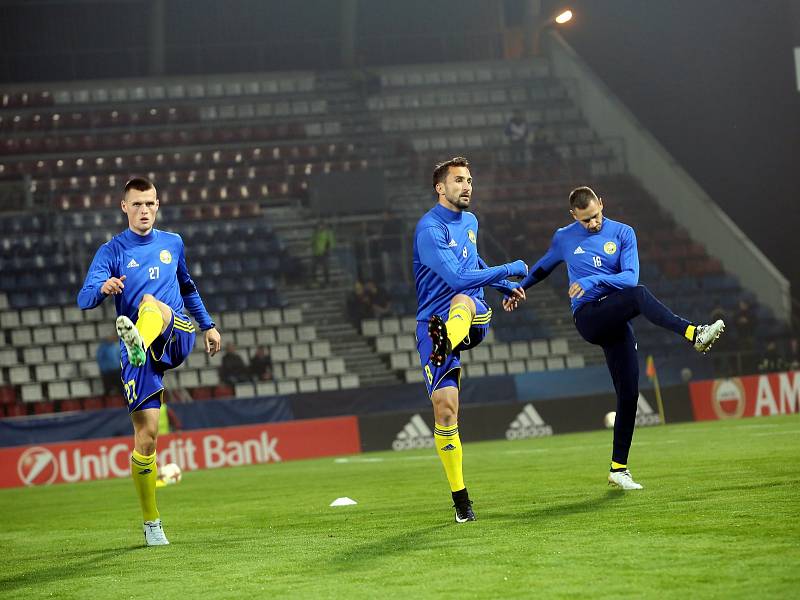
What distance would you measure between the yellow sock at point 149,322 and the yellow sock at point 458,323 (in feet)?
6.15

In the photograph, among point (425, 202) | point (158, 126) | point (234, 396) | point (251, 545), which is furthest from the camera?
point (158, 126)

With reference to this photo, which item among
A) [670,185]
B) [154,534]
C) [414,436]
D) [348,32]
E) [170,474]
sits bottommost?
[414,436]

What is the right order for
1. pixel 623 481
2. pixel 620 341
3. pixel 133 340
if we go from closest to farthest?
1. pixel 133 340
2. pixel 623 481
3. pixel 620 341

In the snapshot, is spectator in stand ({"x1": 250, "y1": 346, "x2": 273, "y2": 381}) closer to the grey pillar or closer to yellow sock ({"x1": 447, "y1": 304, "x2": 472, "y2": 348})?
the grey pillar

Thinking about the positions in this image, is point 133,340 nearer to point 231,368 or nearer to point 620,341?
point 620,341

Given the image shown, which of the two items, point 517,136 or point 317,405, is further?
point 517,136

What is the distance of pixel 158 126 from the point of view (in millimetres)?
31578

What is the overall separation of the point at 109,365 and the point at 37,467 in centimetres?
309

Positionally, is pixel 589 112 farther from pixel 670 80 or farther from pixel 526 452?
pixel 526 452

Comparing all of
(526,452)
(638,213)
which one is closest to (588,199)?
(526,452)

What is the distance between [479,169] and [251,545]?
23408 mm

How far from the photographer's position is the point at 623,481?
9180 millimetres

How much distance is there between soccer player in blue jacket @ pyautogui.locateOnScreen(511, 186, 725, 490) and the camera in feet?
29.9

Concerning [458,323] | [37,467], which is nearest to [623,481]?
[458,323]
